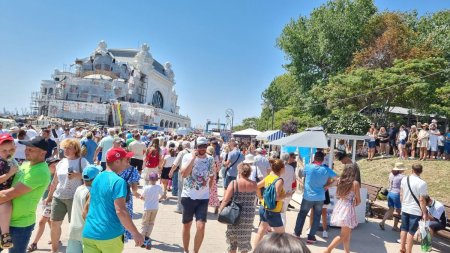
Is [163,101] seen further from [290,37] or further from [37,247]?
[37,247]

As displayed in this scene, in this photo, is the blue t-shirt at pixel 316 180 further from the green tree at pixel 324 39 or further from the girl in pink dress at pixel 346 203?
the green tree at pixel 324 39

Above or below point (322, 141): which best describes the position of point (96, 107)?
above

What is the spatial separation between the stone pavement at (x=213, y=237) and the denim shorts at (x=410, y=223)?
954mm

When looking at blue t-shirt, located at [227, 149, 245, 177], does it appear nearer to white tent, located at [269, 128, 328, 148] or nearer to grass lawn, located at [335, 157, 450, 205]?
white tent, located at [269, 128, 328, 148]

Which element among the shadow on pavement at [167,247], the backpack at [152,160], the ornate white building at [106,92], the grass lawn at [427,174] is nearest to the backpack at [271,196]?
the shadow on pavement at [167,247]

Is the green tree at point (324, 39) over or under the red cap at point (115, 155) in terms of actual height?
over

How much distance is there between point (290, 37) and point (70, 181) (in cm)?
3290

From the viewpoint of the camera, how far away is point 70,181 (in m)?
4.95

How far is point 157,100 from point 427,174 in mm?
89419

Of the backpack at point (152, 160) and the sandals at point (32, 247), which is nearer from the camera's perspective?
the sandals at point (32, 247)

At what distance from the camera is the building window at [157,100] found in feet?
319

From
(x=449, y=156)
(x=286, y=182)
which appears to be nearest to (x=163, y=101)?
(x=449, y=156)

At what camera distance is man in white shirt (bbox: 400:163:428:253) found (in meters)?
5.95

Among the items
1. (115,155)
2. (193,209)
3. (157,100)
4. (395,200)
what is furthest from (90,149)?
(157,100)
